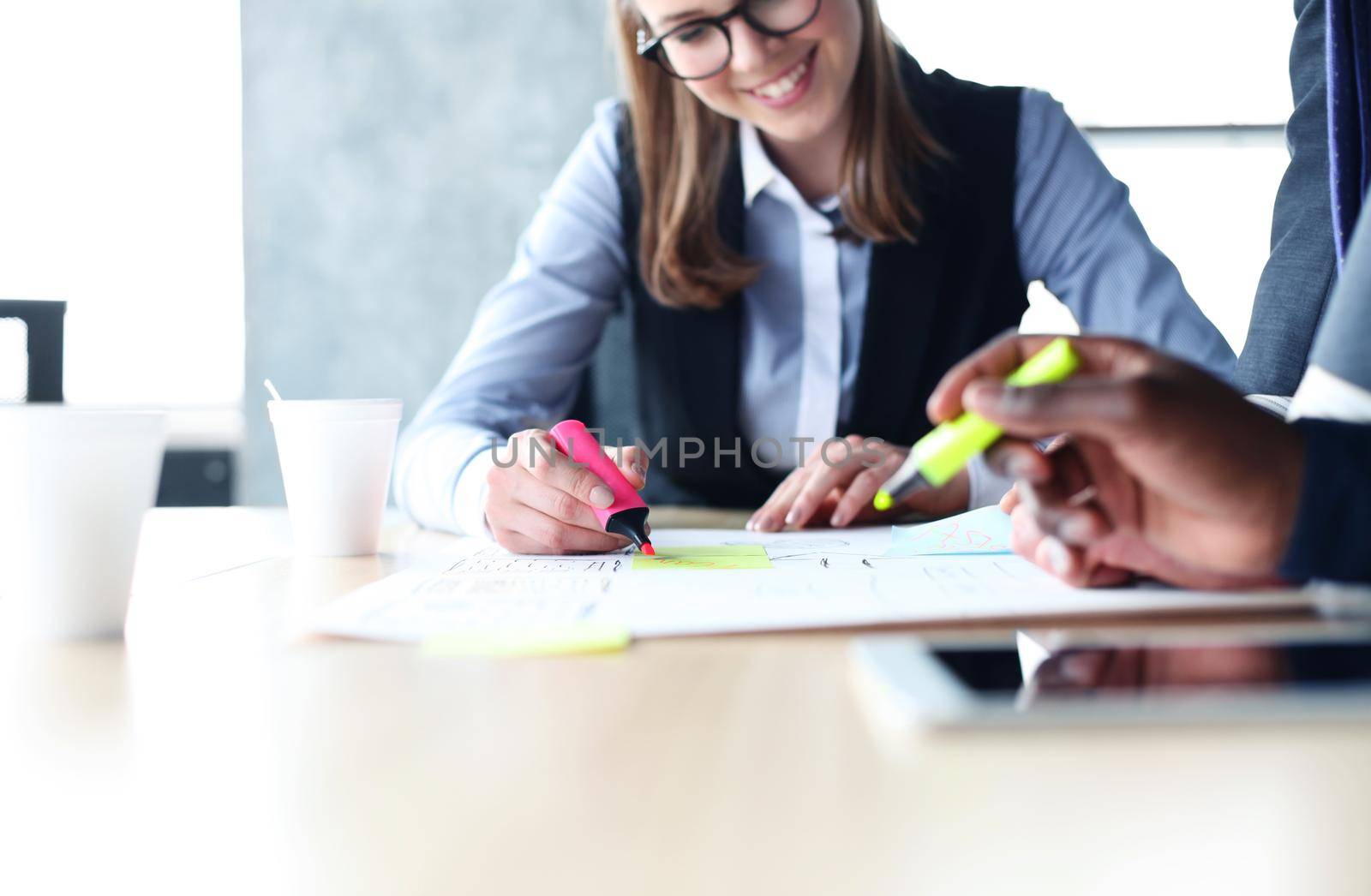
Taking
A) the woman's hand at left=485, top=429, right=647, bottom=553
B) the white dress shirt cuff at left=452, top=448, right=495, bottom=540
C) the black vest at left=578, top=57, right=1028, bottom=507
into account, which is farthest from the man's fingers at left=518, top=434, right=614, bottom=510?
the black vest at left=578, top=57, right=1028, bottom=507

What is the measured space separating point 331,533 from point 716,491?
2.48 ft

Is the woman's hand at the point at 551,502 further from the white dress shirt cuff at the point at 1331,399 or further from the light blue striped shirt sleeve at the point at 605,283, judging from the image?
the white dress shirt cuff at the point at 1331,399

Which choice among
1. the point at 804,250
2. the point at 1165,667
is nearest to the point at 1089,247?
the point at 804,250

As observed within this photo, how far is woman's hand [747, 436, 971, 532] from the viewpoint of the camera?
994mm

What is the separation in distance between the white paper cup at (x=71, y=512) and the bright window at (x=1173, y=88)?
2.84 meters

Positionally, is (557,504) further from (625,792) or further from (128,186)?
(128,186)

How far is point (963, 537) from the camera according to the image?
2.60 feet

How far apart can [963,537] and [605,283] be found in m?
0.90

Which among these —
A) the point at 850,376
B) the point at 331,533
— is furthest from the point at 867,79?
the point at 331,533

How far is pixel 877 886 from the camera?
10.4 inches

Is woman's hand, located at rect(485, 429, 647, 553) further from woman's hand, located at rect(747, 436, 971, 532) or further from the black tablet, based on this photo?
the black tablet

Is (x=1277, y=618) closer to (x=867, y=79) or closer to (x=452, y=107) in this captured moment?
(x=867, y=79)

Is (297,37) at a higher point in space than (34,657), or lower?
higher

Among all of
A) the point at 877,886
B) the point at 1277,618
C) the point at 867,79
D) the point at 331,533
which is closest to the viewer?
the point at 877,886
